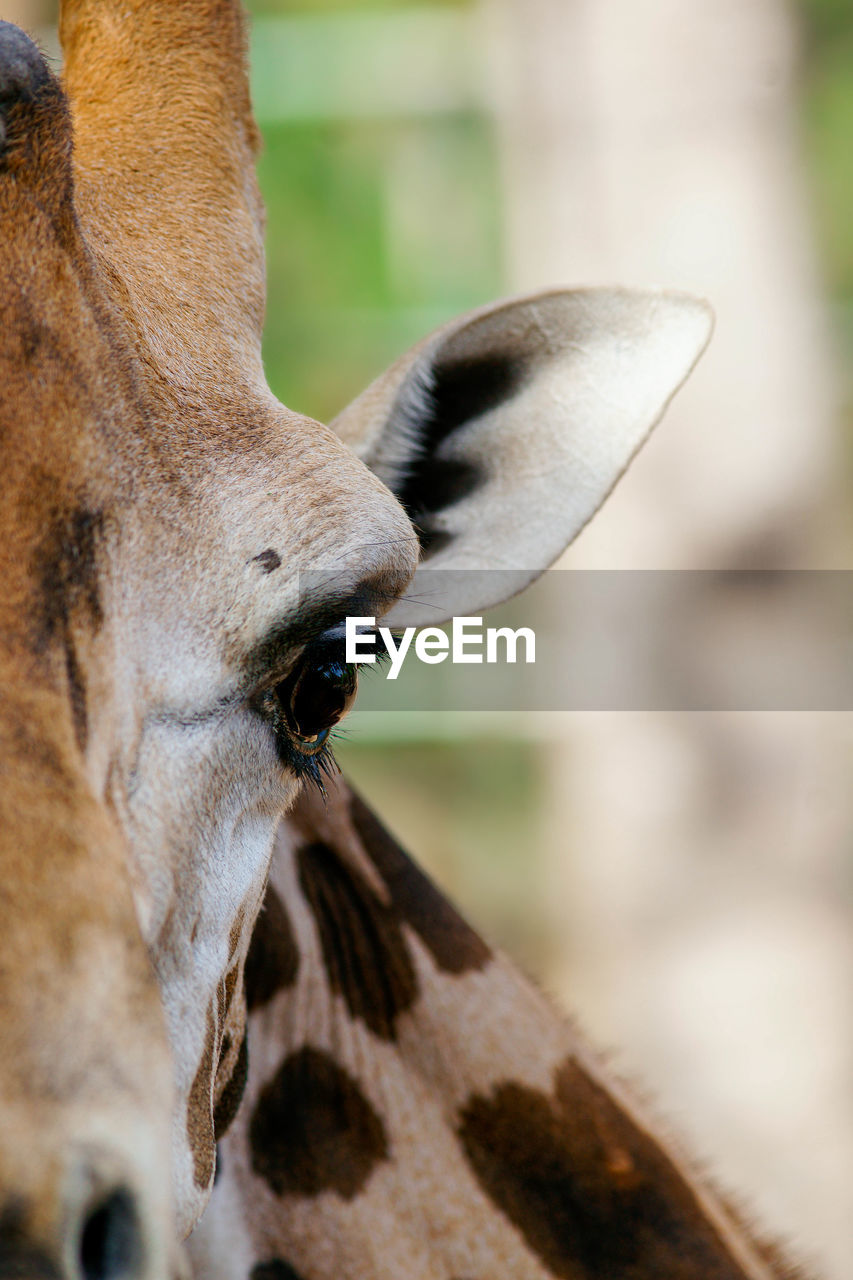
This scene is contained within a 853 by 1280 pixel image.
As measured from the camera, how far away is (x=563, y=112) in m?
5.97

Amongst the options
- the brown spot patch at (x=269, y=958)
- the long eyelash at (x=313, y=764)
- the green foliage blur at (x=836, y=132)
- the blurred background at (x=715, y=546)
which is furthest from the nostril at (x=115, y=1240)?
the green foliage blur at (x=836, y=132)

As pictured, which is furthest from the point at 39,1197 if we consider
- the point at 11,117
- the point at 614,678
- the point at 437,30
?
the point at 437,30

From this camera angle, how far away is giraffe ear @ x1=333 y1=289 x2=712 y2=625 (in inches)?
89.4

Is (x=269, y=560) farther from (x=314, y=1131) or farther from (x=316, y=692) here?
(x=314, y=1131)

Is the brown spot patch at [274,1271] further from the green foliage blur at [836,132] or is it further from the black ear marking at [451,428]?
the green foliage blur at [836,132]

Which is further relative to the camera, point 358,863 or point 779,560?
point 779,560

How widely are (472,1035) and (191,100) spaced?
1.53 meters

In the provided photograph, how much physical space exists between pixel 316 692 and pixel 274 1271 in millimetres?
938

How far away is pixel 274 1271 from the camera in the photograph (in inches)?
82.6

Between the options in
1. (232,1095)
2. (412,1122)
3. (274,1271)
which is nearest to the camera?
(232,1095)

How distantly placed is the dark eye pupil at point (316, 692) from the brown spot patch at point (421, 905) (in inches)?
29.8

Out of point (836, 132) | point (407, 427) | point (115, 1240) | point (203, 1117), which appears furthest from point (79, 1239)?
point (836, 132)

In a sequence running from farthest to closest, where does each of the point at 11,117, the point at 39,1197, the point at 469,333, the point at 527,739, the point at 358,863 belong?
the point at 527,739
the point at 358,863
the point at 469,333
the point at 11,117
the point at 39,1197

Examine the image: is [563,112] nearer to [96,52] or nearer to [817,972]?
[817,972]
